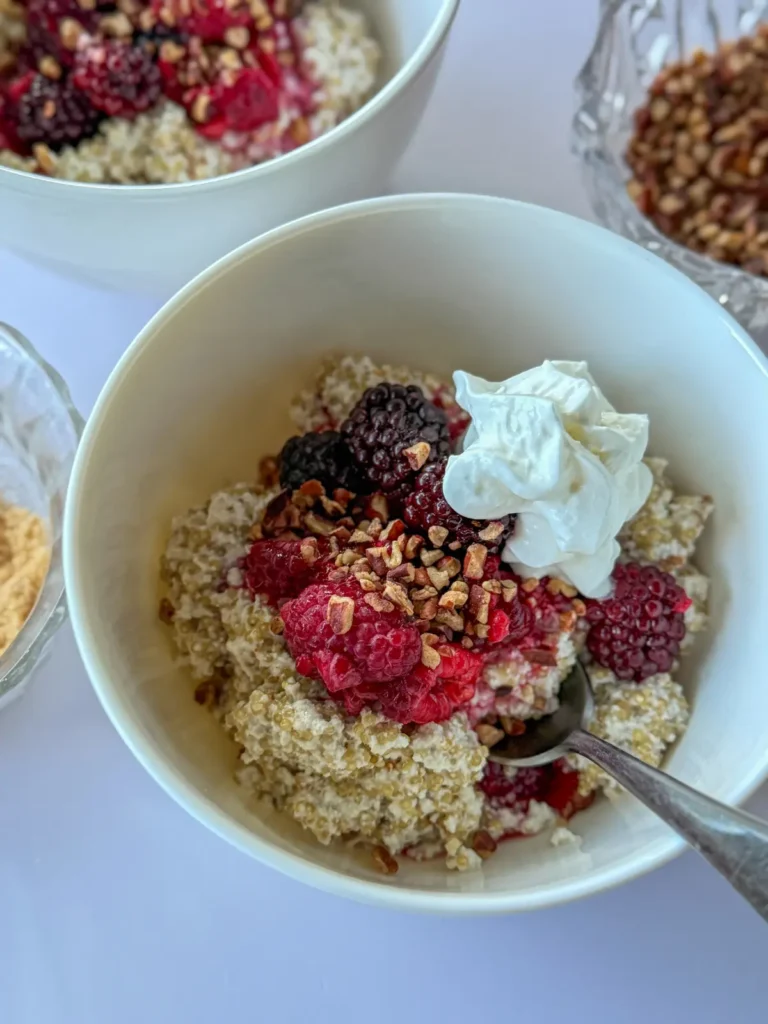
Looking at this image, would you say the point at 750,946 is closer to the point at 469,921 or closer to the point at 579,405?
the point at 469,921

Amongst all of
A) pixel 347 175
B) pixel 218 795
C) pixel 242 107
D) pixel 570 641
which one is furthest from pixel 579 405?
pixel 242 107

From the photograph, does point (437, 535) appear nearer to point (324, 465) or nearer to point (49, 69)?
point (324, 465)

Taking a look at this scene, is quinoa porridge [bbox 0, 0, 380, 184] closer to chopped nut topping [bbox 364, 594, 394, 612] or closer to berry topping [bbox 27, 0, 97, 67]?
berry topping [bbox 27, 0, 97, 67]

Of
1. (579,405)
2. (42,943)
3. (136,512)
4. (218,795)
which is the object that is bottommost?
(42,943)

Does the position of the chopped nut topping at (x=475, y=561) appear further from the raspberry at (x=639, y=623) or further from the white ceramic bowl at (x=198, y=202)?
the white ceramic bowl at (x=198, y=202)

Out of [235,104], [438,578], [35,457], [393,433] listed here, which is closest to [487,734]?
[438,578]
